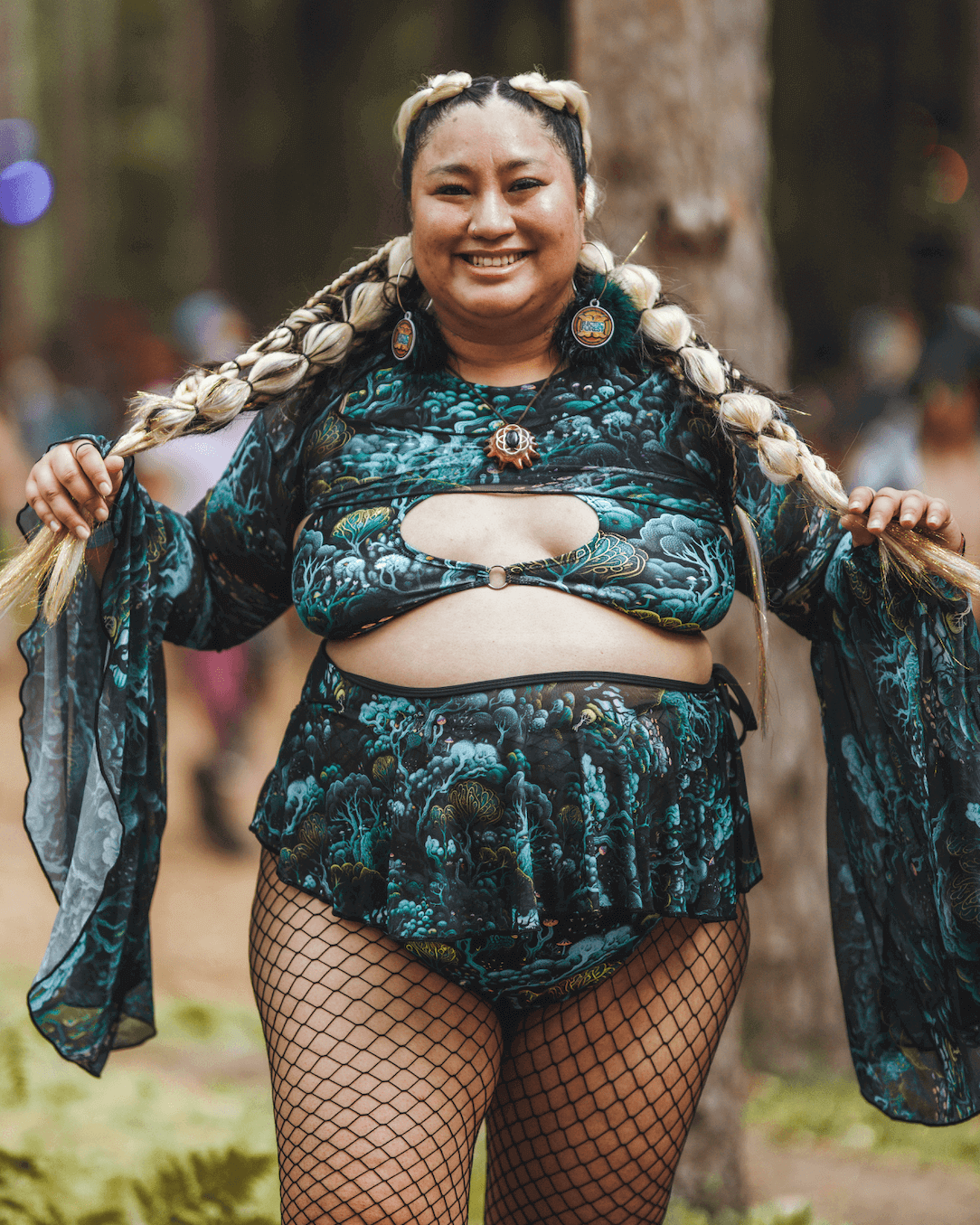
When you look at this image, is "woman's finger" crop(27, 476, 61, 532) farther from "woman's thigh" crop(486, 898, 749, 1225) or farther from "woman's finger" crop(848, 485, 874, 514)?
"woman's finger" crop(848, 485, 874, 514)

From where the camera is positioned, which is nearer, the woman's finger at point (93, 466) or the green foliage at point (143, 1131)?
the woman's finger at point (93, 466)

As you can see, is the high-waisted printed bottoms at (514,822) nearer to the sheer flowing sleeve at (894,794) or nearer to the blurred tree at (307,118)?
the sheer flowing sleeve at (894,794)

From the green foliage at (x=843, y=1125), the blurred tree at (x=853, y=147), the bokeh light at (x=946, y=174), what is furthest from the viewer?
the blurred tree at (x=853, y=147)

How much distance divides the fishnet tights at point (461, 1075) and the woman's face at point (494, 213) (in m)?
0.98

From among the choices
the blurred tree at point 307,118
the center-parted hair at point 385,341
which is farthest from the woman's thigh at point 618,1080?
the blurred tree at point 307,118

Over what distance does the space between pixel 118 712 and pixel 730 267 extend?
90.1 inches

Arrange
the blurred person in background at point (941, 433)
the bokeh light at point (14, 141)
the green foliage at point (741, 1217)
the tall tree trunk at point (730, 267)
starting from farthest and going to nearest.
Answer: the bokeh light at point (14, 141) < the blurred person in background at point (941, 433) < the tall tree trunk at point (730, 267) < the green foliage at point (741, 1217)

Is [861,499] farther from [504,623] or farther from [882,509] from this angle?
[504,623]

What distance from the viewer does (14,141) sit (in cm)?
1598

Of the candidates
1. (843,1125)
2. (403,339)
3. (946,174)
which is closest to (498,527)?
(403,339)

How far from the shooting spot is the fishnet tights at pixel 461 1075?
198 cm

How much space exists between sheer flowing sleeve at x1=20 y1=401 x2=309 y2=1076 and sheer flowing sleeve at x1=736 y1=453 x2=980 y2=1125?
83 centimetres

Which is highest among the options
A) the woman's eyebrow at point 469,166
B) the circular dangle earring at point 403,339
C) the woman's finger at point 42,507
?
the woman's eyebrow at point 469,166

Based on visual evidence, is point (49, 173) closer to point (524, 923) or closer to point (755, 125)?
point (755, 125)
